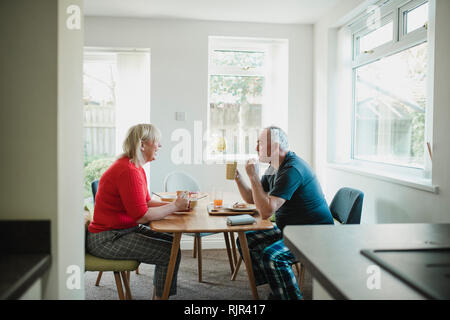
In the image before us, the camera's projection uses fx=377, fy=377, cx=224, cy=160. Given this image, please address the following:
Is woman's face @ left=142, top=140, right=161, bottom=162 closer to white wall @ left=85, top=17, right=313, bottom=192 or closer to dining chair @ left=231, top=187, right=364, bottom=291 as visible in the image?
dining chair @ left=231, top=187, right=364, bottom=291

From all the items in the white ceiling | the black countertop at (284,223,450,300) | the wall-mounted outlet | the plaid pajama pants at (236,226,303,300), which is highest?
the white ceiling

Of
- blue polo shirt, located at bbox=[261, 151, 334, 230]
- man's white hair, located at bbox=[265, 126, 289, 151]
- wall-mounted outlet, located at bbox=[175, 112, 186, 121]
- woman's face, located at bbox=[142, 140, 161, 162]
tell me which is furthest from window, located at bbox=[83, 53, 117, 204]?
blue polo shirt, located at bbox=[261, 151, 334, 230]

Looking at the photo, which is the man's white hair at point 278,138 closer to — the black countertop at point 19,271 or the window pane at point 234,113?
the black countertop at point 19,271

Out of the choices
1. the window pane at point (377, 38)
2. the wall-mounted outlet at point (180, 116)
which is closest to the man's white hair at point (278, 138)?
the window pane at point (377, 38)

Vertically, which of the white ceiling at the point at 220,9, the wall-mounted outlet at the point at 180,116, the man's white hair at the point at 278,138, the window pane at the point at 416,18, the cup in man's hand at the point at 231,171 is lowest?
the cup in man's hand at the point at 231,171

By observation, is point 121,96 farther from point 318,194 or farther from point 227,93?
point 318,194

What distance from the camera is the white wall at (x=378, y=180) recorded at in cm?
216

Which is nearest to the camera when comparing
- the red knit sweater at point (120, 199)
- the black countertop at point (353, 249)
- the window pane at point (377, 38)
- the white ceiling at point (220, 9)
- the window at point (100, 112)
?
the black countertop at point (353, 249)

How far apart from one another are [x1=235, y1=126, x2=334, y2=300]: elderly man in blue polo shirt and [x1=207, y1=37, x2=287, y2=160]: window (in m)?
1.78

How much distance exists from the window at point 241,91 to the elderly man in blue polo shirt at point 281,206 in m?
1.78

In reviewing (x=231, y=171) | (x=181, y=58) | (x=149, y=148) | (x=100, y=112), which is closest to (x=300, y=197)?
(x=231, y=171)

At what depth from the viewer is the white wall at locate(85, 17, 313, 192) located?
13.0ft
